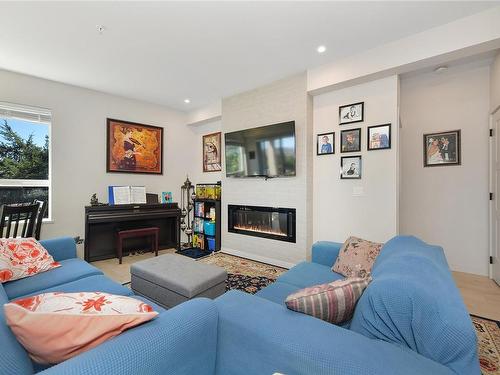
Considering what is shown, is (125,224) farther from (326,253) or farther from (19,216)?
(326,253)

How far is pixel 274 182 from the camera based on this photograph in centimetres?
379

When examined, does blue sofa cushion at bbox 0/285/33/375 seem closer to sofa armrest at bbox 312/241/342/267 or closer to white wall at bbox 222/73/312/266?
sofa armrest at bbox 312/241/342/267

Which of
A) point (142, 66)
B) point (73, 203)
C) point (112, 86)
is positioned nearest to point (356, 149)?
point (142, 66)

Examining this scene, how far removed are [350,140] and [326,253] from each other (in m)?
1.60

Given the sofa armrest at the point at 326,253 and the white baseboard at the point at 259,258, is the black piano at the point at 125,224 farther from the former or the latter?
the sofa armrest at the point at 326,253

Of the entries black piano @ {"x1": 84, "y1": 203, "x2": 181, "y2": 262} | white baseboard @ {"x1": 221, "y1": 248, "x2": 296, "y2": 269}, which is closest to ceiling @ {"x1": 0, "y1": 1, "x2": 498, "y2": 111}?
black piano @ {"x1": 84, "y1": 203, "x2": 181, "y2": 262}

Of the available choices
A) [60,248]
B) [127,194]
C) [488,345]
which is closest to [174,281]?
[60,248]

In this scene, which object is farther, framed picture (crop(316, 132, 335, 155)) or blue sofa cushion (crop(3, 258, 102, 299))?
framed picture (crop(316, 132, 335, 155))

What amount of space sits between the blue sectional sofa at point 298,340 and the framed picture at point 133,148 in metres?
3.94

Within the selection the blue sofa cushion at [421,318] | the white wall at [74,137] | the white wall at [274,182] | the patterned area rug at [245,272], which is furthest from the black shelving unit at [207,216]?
the blue sofa cushion at [421,318]

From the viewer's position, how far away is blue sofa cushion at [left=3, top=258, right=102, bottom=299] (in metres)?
1.75

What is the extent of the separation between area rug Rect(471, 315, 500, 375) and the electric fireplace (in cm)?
205

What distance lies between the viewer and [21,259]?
77.5 inches

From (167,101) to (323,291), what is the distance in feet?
14.9
